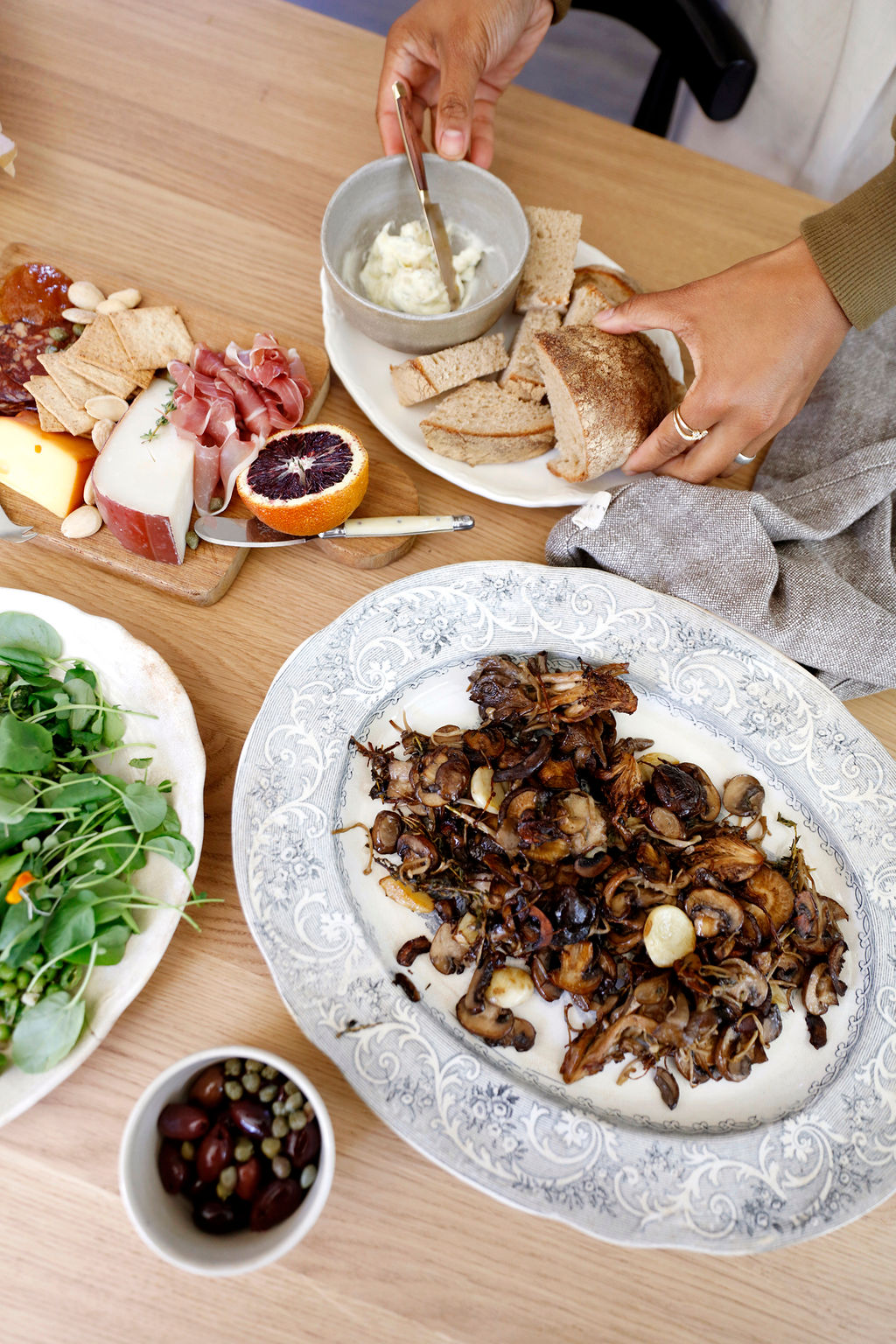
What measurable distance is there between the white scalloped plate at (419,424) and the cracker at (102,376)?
0.37 meters

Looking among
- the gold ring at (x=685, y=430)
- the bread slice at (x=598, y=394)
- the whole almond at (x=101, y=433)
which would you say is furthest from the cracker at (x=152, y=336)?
the gold ring at (x=685, y=430)

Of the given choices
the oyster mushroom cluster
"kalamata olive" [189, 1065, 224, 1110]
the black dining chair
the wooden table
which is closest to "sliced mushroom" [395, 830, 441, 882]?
the oyster mushroom cluster

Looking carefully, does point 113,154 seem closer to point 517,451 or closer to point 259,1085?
point 517,451

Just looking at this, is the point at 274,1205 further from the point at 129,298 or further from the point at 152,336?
the point at 129,298

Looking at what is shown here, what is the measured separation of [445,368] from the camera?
Answer: 1430mm

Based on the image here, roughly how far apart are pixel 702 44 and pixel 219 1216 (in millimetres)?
2260

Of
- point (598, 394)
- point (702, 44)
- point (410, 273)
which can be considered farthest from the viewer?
point (702, 44)

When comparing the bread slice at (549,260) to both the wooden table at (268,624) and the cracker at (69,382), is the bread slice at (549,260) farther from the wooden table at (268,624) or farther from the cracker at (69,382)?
the cracker at (69,382)

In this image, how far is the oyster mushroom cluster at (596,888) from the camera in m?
1.18

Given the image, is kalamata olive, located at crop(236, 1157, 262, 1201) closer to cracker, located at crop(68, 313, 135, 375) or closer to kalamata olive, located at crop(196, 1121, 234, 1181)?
A: kalamata olive, located at crop(196, 1121, 234, 1181)

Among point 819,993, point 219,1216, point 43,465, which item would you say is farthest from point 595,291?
point 219,1216

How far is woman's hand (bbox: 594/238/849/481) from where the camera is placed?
1.34 m

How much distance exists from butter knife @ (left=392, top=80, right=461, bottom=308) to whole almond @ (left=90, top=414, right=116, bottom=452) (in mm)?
660

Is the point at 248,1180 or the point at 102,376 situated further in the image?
the point at 102,376
